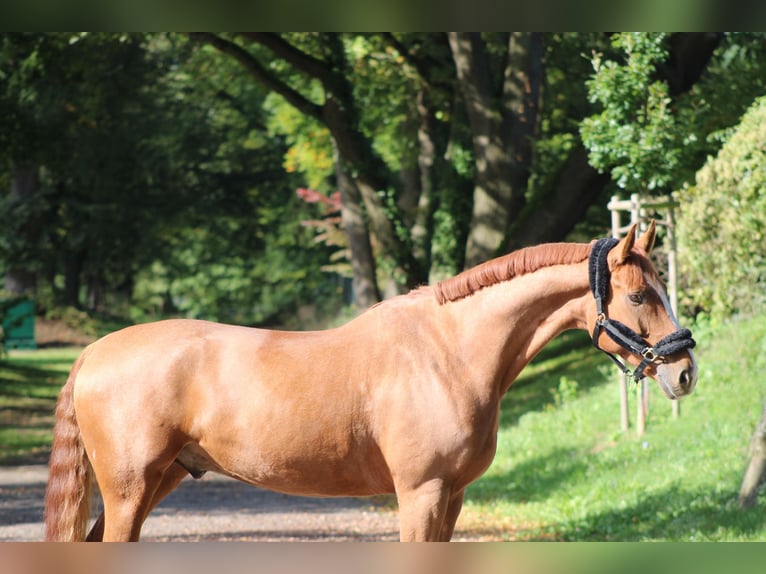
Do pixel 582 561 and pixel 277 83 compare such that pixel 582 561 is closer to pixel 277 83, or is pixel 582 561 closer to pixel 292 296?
pixel 277 83

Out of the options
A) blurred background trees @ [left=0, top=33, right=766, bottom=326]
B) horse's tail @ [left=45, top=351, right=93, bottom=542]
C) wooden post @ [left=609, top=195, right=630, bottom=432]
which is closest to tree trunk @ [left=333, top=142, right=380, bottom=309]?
blurred background trees @ [left=0, top=33, right=766, bottom=326]

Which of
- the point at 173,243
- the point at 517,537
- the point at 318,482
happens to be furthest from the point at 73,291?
the point at 318,482

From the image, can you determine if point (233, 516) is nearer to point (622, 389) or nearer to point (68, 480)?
point (622, 389)

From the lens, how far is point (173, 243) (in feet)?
134

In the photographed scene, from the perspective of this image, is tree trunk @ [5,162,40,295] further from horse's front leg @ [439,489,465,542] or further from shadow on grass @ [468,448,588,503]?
horse's front leg @ [439,489,465,542]

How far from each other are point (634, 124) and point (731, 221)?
246 centimetres

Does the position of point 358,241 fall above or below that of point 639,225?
below

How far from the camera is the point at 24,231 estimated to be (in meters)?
34.6

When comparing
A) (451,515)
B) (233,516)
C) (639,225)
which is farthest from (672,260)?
(451,515)

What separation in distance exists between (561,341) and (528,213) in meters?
8.91

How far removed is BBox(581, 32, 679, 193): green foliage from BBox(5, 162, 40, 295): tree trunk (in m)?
26.3

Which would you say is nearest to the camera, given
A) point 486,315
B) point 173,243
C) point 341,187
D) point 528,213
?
point 486,315

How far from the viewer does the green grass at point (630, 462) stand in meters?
8.20

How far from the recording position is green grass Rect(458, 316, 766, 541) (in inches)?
321
